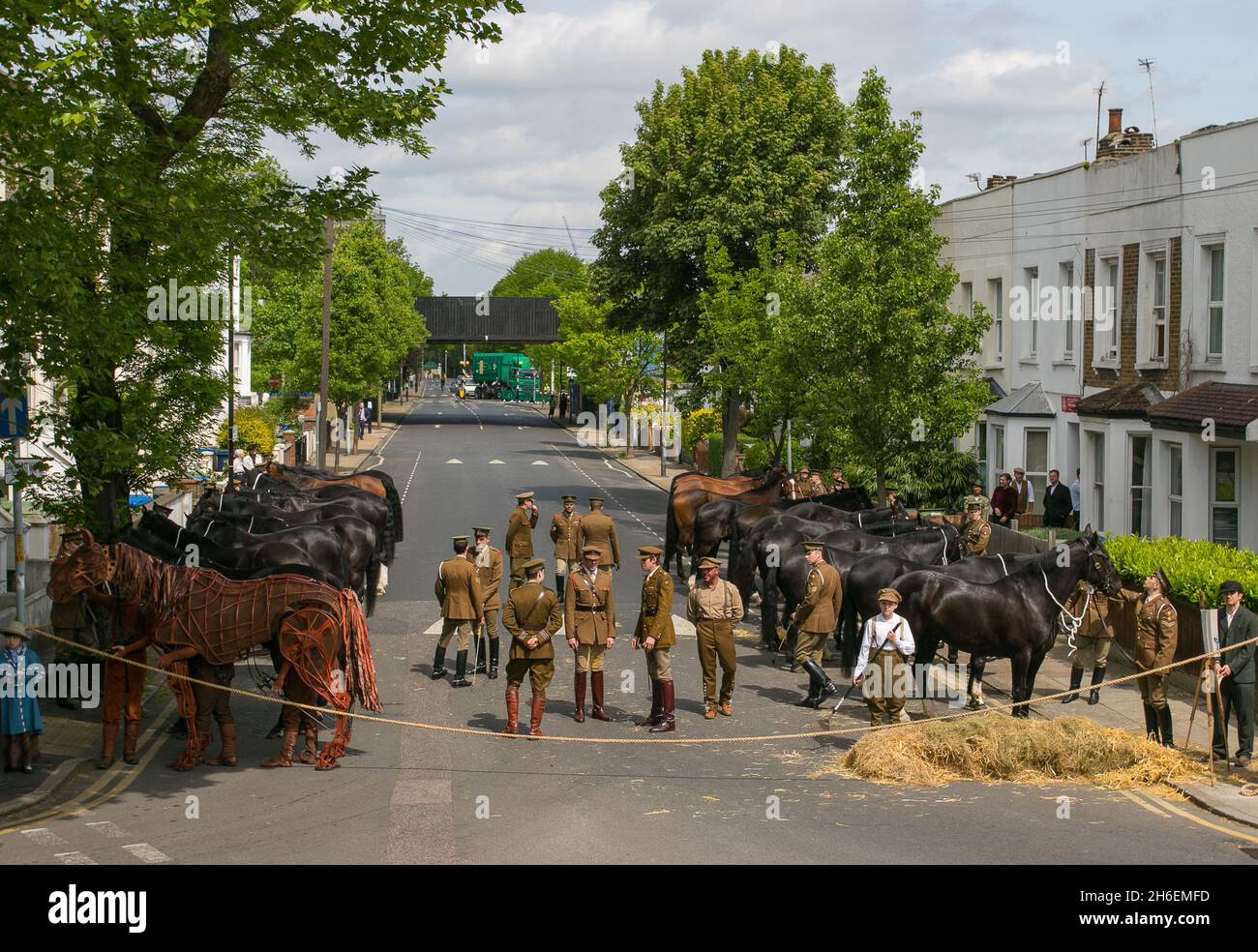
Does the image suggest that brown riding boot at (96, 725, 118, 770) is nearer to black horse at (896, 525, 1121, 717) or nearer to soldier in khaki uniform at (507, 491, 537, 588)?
soldier in khaki uniform at (507, 491, 537, 588)

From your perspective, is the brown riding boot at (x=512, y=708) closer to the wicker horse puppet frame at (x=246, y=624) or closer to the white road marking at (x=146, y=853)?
the wicker horse puppet frame at (x=246, y=624)

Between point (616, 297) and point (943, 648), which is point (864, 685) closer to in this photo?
point (943, 648)

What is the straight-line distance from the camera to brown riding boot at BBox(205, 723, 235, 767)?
14281mm

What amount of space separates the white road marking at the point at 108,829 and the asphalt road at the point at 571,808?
0.03 m

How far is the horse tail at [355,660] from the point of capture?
14.4m

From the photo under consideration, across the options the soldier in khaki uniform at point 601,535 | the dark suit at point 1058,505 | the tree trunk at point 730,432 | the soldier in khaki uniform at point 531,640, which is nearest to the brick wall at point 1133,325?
the dark suit at point 1058,505

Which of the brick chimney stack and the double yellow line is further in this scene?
the brick chimney stack

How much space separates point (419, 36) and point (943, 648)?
11731 millimetres

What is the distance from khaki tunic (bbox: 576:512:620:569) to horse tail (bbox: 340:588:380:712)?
26.9 feet

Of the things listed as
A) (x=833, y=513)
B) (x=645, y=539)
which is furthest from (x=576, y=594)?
(x=645, y=539)

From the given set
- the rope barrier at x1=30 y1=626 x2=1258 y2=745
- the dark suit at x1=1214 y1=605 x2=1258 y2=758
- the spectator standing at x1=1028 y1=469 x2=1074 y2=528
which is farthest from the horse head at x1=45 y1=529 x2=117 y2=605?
the spectator standing at x1=1028 y1=469 x2=1074 y2=528

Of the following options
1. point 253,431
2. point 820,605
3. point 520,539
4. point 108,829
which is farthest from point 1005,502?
point 253,431

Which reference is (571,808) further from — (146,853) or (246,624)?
(246,624)

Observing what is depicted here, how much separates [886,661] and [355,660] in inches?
217
